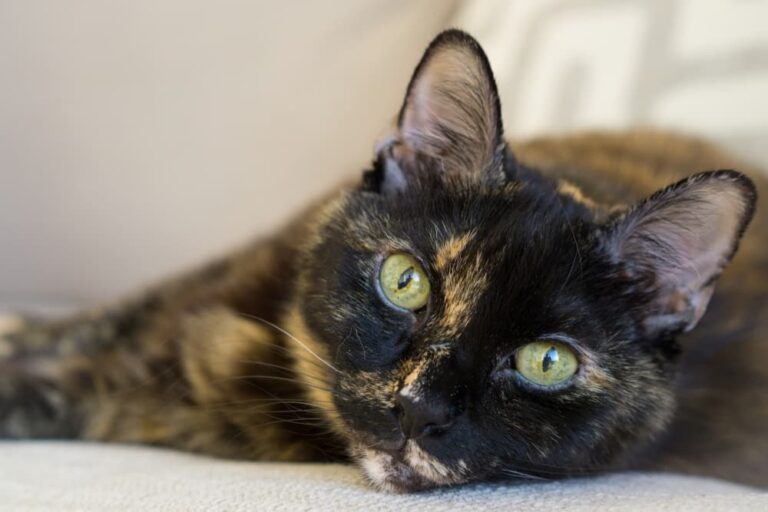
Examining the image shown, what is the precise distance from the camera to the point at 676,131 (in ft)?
5.01

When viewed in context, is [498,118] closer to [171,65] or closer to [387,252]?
[387,252]

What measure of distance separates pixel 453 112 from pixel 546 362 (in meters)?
0.34

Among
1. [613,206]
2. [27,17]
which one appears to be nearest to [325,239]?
Result: [613,206]

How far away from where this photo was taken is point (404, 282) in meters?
0.86

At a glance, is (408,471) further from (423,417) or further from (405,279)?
(405,279)

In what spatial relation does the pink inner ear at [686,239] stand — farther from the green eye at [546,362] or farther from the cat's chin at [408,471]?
the cat's chin at [408,471]

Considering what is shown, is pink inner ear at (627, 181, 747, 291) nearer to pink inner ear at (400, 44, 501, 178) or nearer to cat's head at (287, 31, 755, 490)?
cat's head at (287, 31, 755, 490)

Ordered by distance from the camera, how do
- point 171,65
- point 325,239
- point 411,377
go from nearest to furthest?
1. point 411,377
2. point 325,239
3. point 171,65

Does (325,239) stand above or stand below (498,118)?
below

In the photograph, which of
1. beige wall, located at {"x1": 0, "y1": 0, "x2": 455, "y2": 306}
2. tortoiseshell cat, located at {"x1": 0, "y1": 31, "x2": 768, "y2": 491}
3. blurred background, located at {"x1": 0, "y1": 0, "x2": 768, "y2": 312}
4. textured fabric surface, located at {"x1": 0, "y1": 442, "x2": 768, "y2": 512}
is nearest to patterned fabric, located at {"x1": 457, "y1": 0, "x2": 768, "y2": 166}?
blurred background, located at {"x1": 0, "y1": 0, "x2": 768, "y2": 312}

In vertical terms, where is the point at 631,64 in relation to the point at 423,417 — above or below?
above

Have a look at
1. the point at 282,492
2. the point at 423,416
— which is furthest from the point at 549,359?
the point at 282,492

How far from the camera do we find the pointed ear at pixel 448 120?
34.2 inches

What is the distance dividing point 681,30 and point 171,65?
1.10m
